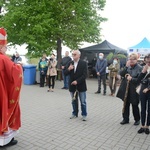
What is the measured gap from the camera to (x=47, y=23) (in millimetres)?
15586

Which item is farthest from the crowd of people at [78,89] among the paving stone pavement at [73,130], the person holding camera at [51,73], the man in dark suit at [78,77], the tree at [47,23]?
the tree at [47,23]

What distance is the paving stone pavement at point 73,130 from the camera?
4.58m

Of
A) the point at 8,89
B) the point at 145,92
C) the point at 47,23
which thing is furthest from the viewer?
the point at 47,23

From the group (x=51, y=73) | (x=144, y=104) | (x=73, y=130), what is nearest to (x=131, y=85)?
(x=144, y=104)

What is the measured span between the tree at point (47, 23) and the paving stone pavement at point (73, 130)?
865 centimetres

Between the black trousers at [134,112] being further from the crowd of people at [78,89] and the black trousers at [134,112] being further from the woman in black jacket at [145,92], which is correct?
the woman in black jacket at [145,92]

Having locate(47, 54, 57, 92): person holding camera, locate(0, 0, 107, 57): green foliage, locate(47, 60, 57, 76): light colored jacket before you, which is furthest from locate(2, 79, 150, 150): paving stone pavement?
locate(0, 0, 107, 57): green foliage

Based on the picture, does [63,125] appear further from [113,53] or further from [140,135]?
[113,53]

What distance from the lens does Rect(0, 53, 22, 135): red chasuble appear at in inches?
157

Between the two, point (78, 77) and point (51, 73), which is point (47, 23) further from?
point (78, 77)

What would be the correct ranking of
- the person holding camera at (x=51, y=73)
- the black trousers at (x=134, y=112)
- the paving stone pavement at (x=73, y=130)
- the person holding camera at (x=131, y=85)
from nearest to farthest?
the paving stone pavement at (x=73, y=130) → the person holding camera at (x=131, y=85) → the black trousers at (x=134, y=112) → the person holding camera at (x=51, y=73)

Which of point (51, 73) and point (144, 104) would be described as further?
point (51, 73)

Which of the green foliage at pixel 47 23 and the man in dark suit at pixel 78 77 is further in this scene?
the green foliage at pixel 47 23

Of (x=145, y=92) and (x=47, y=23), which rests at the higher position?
(x=47, y=23)
